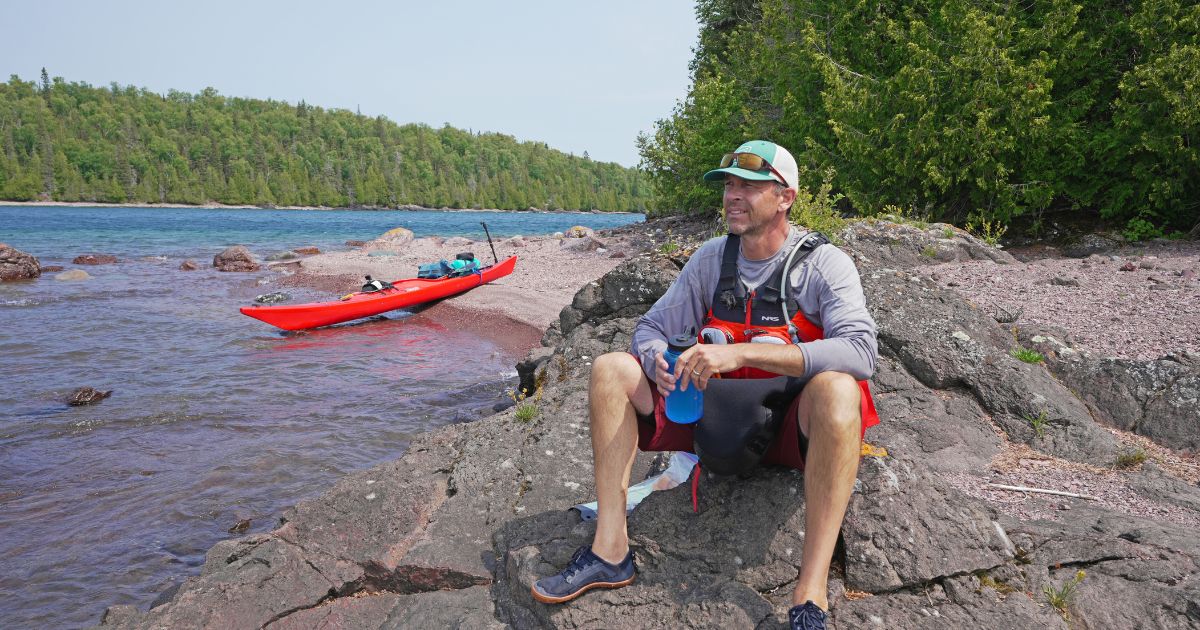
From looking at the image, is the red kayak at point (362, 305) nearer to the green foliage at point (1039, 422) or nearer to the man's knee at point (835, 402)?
the green foliage at point (1039, 422)

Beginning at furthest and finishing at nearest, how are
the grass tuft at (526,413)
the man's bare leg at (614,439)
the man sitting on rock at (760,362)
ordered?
the grass tuft at (526,413), the man's bare leg at (614,439), the man sitting on rock at (760,362)

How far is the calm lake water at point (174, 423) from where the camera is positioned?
5535 millimetres

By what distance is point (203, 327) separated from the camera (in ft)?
52.9

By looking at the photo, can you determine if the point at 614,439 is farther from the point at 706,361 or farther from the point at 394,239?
the point at 394,239

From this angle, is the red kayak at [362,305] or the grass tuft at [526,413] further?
the red kayak at [362,305]

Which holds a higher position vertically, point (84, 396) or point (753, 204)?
point (753, 204)

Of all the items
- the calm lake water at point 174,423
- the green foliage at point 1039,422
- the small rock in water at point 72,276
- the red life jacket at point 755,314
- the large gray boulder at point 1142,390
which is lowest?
the calm lake water at point 174,423

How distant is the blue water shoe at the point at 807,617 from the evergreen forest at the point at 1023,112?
432 inches

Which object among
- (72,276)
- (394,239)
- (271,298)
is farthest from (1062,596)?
(394,239)

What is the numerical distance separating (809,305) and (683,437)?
89cm

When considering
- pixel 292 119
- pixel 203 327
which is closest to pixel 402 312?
pixel 203 327

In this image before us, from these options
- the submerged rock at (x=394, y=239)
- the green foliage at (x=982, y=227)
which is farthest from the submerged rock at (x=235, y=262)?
the green foliage at (x=982, y=227)

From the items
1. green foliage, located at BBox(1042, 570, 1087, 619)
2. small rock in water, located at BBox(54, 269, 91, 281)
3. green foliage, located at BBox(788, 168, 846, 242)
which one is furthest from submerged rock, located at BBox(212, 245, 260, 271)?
green foliage, located at BBox(1042, 570, 1087, 619)

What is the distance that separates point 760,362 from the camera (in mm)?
2902
